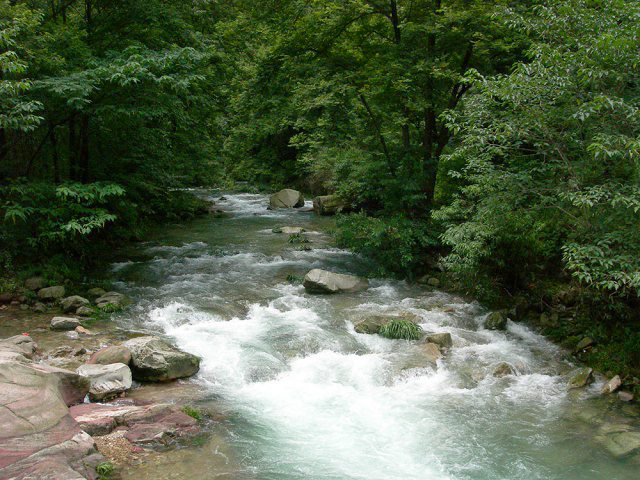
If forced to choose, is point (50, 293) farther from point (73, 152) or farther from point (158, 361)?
point (158, 361)

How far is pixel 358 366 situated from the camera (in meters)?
9.17

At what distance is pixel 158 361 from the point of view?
8211 mm

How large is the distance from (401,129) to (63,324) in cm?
1023

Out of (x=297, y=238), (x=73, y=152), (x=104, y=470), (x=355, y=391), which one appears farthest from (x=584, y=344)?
(x=73, y=152)

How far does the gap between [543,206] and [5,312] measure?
10884mm

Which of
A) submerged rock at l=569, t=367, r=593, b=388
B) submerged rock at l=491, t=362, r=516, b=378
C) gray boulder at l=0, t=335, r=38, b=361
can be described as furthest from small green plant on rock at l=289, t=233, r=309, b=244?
submerged rock at l=569, t=367, r=593, b=388

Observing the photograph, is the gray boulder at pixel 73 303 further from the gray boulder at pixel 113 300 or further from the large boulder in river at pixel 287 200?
the large boulder in river at pixel 287 200

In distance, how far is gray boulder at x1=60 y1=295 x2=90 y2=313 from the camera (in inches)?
431

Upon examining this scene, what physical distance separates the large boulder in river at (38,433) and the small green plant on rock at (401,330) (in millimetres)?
6080

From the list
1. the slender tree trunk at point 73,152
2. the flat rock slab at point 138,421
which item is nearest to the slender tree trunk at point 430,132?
the flat rock slab at point 138,421

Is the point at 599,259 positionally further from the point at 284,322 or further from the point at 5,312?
the point at 5,312

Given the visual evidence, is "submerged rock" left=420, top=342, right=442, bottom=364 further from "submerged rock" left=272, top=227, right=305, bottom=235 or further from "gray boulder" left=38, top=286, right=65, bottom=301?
"submerged rock" left=272, top=227, right=305, bottom=235

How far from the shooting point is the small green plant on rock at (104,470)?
217 inches

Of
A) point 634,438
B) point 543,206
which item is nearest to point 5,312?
point 543,206
